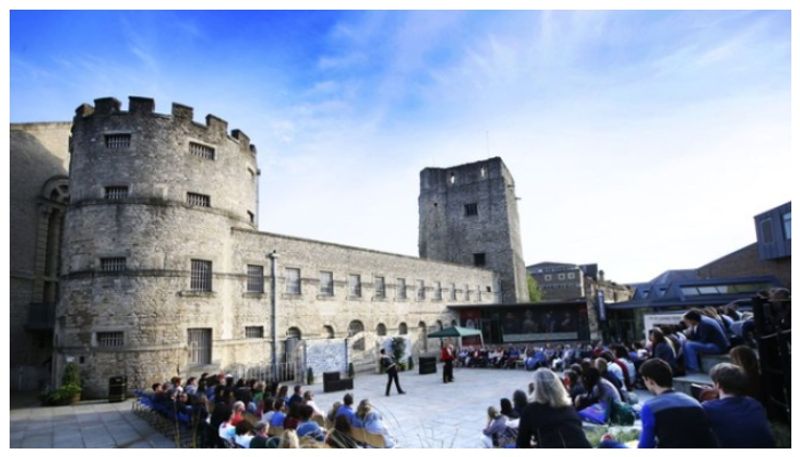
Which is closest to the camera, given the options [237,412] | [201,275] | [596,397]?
[596,397]

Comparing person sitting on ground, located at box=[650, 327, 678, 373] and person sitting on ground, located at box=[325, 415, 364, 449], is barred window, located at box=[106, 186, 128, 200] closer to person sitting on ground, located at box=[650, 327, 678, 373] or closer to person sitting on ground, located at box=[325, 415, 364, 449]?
person sitting on ground, located at box=[325, 415, 364, 449]

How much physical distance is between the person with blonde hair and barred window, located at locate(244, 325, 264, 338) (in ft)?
52.9

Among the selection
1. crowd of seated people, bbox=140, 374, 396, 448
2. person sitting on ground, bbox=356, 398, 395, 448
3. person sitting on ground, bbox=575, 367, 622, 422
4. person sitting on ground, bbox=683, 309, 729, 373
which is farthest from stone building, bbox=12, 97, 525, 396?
person sitting on ground, bbox=683, 309, 729, 373

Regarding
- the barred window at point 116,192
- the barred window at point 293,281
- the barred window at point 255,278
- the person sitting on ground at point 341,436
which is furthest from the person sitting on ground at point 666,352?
the barred window at point 116,192

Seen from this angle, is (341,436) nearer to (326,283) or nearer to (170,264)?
(170,264)

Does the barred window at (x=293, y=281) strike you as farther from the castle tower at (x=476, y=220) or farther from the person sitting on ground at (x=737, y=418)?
the castle tower at (x=476, y=220)

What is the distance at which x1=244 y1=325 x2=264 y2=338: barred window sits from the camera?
18594 millimetres

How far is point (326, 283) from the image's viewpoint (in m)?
22.7

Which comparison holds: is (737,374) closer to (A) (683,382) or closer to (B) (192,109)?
(A) (683,382)

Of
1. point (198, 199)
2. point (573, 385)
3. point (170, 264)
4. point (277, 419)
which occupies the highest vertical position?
point (198, 199)

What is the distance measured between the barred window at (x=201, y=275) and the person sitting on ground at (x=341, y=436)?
12394 mm

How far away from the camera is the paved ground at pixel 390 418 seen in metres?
9.35

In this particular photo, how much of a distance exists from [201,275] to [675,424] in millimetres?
16787

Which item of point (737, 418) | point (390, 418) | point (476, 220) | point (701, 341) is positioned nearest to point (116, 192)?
point (390, 418)
